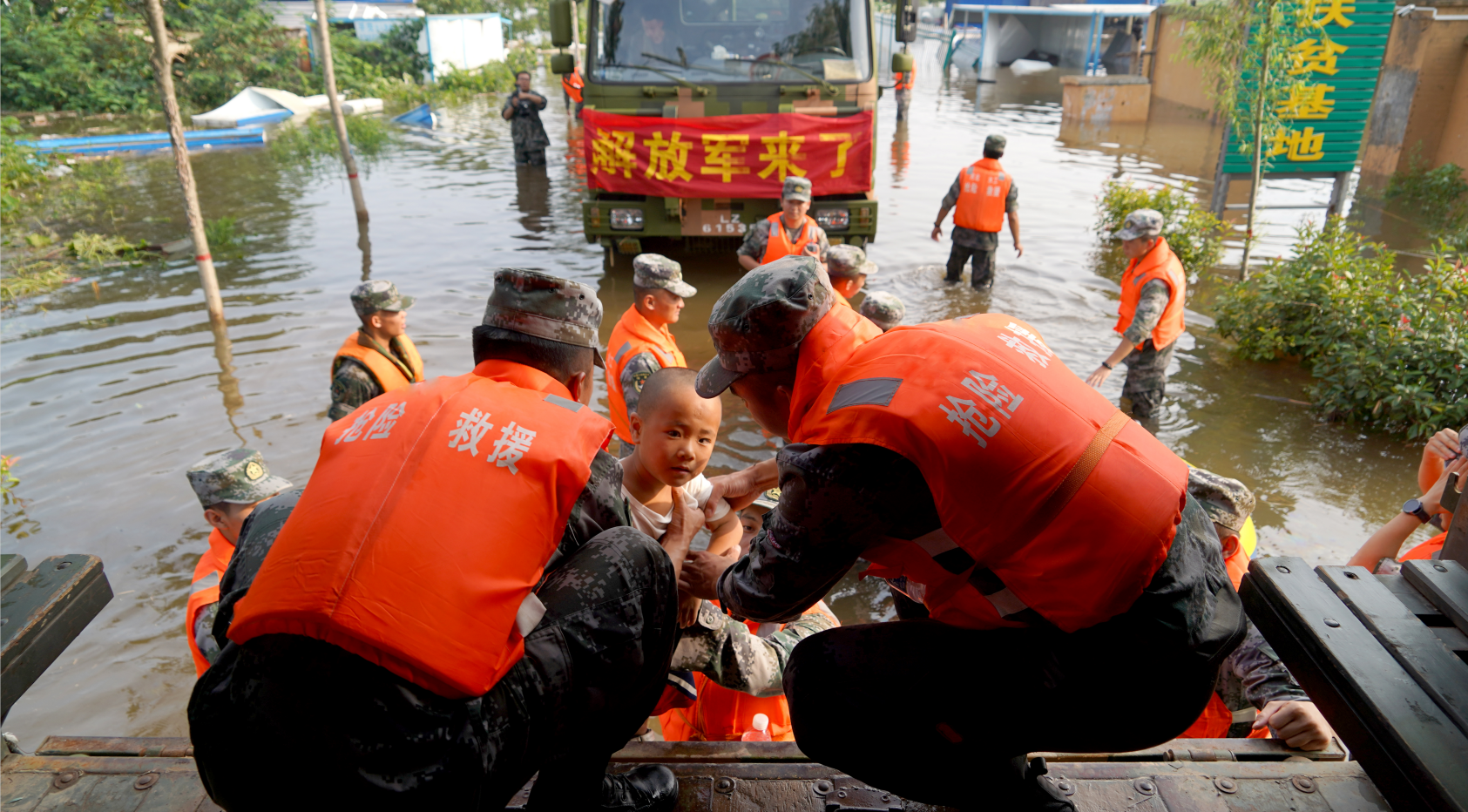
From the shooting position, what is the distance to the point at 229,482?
9.55 feet

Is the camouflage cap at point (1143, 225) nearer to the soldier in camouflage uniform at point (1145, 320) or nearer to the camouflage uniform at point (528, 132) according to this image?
the soldier in camouflage uniform at point (1145, 320)

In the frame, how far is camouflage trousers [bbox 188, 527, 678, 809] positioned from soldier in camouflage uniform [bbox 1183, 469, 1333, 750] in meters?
1.53

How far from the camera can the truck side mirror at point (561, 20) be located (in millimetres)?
7328

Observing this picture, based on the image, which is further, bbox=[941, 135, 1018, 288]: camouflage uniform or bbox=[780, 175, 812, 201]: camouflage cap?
bbox=[941, 135, 1018, 288]: camouflage uniform

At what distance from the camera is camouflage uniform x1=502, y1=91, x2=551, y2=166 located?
13547mm

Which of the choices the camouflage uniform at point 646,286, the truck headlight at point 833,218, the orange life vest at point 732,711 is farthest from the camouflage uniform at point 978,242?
the orange life vest at point 732,711

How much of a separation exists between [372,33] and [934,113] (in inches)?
698

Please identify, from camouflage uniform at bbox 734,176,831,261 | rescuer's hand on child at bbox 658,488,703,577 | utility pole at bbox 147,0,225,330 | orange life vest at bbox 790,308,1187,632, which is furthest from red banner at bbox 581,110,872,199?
orange life vest at bbox 790,308,1187,632

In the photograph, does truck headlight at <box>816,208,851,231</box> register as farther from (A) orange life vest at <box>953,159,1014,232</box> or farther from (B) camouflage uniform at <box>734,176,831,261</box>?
(A) orange life vest at <box>953,159,1014,232</box>

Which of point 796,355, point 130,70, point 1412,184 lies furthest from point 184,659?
point 130,70

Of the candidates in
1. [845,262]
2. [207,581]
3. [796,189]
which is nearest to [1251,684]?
[207,581]

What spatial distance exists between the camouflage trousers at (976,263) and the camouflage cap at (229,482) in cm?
694

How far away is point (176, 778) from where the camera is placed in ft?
6.73

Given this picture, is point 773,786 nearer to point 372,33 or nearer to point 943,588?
point 943,588
